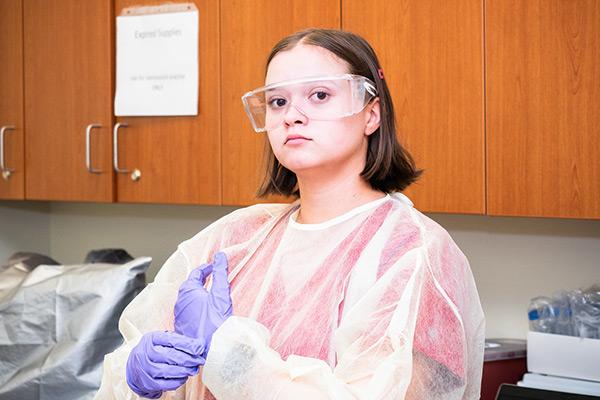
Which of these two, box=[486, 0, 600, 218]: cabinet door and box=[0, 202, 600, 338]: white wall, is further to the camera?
box=[0, 202, 600, 338]: white wall

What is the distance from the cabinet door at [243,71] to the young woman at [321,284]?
55 cm

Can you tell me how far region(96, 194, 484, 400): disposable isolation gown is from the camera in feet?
4.06

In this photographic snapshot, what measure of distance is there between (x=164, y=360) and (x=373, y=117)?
0.57 meters

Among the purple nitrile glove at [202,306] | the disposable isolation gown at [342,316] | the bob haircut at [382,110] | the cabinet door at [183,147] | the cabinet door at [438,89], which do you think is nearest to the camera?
the disposable isolation gown at [342,316]

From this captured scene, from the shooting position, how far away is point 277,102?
1.47 metres

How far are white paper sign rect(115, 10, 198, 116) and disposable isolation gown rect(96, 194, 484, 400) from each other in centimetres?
83

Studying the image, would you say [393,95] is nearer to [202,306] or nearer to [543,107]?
[543,107]

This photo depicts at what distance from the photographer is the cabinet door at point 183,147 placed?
2.25 m

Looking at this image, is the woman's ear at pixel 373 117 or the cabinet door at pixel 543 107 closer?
the woman's ear at pixel 373 117

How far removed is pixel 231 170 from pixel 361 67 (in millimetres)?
839

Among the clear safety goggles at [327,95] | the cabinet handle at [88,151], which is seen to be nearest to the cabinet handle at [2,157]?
the cabinet handle at [88,151]

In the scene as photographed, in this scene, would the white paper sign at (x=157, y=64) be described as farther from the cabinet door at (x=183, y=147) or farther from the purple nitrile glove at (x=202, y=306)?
the purple nitrile glove at (x=202, y=306)

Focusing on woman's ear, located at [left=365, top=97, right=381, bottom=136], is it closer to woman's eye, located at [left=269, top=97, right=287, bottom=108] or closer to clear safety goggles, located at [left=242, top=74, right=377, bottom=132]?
clear safety goggles, located at [left=242, top=74, right=377, bottom=132]

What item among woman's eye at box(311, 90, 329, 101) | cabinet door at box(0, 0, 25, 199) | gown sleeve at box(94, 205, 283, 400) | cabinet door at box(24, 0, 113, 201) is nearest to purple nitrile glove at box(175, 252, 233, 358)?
gown sleeve at box(94, 205, 283, 400)
